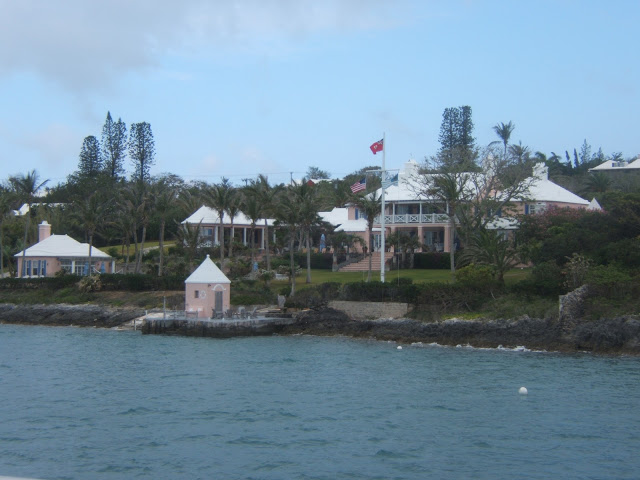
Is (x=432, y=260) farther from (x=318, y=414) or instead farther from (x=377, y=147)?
(x=318, y=414)

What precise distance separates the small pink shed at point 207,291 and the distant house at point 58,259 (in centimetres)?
1972

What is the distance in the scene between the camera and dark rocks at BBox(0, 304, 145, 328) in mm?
50938

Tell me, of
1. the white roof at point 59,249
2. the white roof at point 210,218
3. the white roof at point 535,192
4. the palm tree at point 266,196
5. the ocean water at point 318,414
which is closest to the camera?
the ocean water at point 318,414

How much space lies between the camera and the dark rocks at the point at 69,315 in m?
50.9

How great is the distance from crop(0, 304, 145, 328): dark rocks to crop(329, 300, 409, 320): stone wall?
13.6 meters

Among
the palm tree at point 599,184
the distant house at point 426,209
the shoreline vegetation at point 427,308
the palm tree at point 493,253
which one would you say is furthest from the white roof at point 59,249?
the palm tree at point 599,184

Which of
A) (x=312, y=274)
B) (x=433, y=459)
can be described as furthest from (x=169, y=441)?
(x=312, y=274)

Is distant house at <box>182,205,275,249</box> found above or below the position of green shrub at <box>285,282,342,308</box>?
above

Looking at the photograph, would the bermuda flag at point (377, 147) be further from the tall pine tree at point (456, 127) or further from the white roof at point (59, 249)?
the tall pine tree at point (456, 127)

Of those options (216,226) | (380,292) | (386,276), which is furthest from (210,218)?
(380,292)

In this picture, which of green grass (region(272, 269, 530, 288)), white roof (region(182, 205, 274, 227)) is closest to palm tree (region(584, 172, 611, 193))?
green grass (region(272, 269, 530, 288))

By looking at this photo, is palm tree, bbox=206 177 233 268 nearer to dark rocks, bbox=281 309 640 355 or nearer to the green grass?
the green grass

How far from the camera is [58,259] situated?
6412 cm

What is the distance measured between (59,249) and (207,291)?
936 inches
